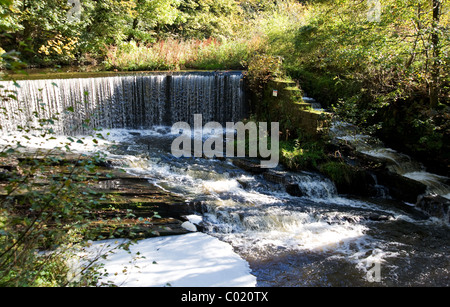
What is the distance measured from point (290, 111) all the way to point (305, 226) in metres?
4.42

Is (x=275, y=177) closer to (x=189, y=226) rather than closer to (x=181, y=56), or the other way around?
(x=189, y=226)

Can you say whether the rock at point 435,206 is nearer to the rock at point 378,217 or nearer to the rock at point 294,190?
the rock at point 378,217

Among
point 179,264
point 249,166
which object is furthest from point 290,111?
point 179,264

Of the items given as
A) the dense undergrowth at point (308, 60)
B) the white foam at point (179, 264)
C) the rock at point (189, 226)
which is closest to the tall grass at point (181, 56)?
the dense undergrowth at point (308, 60)

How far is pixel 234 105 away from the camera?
38.0 ft

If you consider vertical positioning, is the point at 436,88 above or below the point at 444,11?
below

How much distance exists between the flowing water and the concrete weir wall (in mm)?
1703

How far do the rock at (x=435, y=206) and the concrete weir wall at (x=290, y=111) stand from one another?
282 centimetres

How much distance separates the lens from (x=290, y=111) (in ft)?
31.1

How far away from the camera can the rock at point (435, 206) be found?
6.09m
